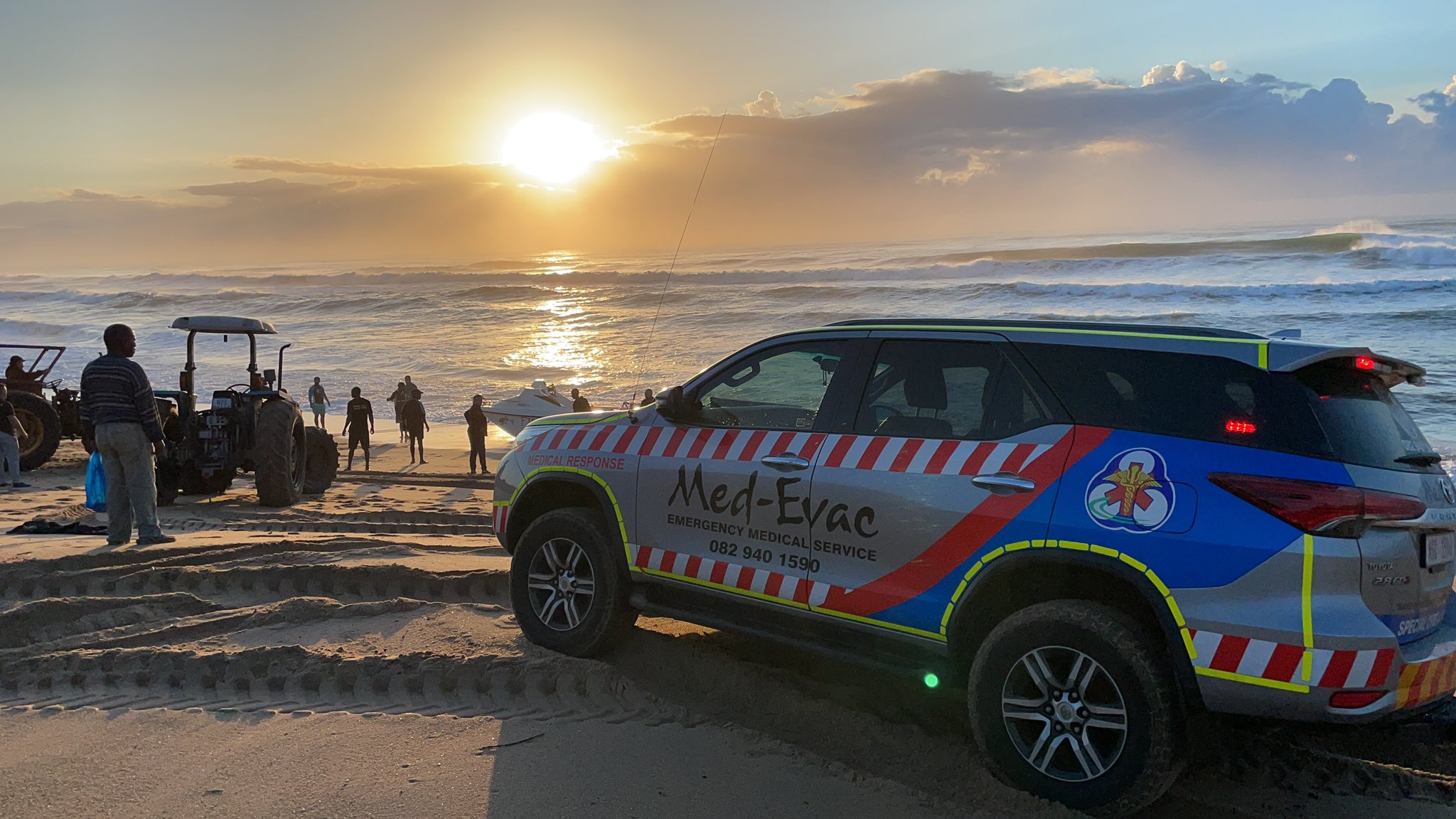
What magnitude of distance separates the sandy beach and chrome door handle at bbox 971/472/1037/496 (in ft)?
3.48

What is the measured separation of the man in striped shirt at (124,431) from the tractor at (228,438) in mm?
2792

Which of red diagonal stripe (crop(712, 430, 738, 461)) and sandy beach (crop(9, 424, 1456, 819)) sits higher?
red diagonal stripe (crop(712, 430, 738, 461))

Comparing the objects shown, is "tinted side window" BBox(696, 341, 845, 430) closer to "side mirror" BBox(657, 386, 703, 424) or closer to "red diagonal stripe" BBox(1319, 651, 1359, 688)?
"side mirror" BBox(657, 386, 703, 424)

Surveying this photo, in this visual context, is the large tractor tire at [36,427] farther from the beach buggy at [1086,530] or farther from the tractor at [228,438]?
the beach buggy at [1086,530]

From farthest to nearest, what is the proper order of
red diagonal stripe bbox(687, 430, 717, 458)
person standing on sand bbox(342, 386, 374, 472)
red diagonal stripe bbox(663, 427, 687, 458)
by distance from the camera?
person standing on sand bbox(342, 386, 374, 472)
red diagonal stripe bbox(663, 427, 687, 458)
red diagonal stripe bbox(687, 430, 717, 458)

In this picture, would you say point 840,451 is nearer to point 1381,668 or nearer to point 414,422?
point 1381,668

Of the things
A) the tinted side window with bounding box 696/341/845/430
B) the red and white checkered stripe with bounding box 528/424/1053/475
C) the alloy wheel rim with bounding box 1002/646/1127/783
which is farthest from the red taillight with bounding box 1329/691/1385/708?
the tinted side window with bounding box 696/341/845/430

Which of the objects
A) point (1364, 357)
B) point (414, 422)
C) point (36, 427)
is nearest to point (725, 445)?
point (1364, 357)

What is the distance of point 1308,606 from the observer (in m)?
3.25

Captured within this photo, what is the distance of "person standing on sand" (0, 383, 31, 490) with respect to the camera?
1218cm

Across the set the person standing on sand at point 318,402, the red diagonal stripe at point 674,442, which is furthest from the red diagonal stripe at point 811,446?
the person standing on sand at point 318,402

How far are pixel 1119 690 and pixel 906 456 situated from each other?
1.17 metres

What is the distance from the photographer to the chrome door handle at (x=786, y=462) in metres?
4.50

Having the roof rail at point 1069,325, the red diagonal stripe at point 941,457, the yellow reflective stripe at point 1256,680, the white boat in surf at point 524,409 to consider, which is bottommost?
the white boat in surf at point 524,409
